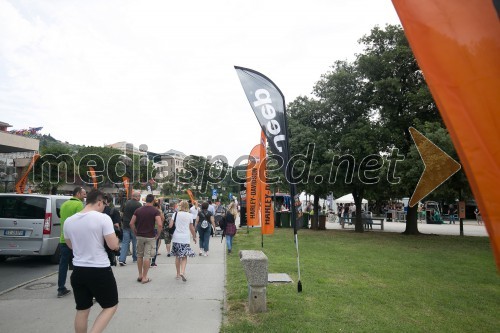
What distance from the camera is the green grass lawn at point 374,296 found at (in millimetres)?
5137

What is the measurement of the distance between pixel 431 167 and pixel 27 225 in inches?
602

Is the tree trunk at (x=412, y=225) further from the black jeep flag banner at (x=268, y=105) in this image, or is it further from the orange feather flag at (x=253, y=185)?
the black jeep flag banner at (x=268, y=105)

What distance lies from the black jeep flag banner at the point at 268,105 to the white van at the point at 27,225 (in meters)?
6.46

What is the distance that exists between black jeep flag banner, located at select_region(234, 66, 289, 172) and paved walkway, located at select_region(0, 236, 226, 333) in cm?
312

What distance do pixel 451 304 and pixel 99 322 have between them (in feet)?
19.7

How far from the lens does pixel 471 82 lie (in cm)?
153

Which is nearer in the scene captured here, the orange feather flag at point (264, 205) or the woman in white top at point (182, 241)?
the woman in white top at point (182, 241)

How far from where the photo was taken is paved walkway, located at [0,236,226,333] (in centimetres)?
490

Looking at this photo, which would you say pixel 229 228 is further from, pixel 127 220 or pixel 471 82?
pixel 471 82

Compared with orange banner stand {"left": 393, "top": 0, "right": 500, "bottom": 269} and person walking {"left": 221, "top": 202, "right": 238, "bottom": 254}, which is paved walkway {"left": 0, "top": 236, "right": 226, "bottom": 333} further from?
orange banner stand {"left": 393, "top": 0, "right": 500, "bottom": 269}

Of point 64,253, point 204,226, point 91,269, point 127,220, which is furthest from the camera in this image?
point 204,226

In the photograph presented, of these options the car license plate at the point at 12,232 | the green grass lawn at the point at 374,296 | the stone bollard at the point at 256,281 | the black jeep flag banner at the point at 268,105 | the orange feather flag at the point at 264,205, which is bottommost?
the green grass lawn at the point at 374,296

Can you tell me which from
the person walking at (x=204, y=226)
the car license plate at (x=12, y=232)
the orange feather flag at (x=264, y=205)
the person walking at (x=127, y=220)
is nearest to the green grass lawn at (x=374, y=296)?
the person walking at (x=204, y=226)

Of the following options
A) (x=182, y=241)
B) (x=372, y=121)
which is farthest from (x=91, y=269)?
(x=372, y=121)
